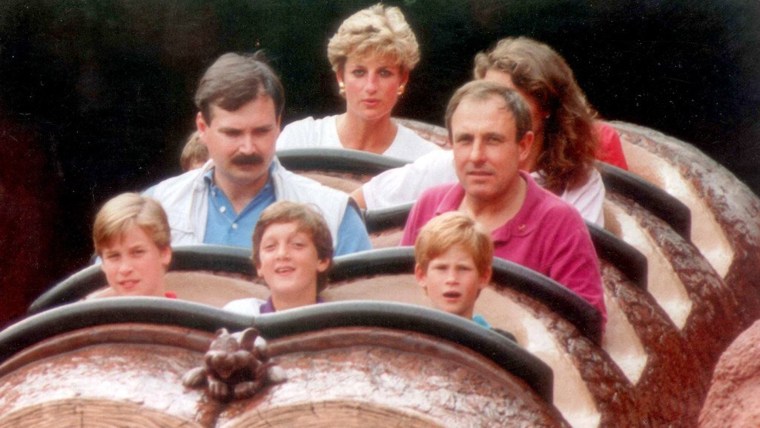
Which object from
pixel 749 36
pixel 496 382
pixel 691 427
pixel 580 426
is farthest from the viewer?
pixel 749 36

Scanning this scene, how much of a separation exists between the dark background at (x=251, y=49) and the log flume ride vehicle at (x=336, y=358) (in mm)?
3271

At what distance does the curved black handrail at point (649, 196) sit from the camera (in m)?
6.01

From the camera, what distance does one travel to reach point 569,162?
557cm

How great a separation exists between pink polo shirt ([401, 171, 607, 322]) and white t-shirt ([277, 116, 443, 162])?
1.12 meters

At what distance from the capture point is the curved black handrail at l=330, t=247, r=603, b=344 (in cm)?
480

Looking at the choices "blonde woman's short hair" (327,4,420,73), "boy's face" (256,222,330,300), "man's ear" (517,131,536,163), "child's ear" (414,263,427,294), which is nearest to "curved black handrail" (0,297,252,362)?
"boy's face" (256,222,330,300)

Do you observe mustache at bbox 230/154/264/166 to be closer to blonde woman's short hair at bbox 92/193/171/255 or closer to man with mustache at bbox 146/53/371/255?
man with mustache at bbox 146/53/371/255

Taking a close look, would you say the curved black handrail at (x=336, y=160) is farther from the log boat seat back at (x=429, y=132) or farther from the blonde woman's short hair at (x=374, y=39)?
the log boat seat back at (x=429, y=132)

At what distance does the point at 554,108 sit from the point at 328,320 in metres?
1.37

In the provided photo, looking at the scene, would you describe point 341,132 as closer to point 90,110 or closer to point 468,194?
point 468,194

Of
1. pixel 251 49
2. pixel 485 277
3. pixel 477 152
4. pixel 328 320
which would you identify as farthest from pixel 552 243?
pixel 251 49

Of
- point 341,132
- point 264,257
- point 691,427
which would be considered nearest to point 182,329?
point 264,257

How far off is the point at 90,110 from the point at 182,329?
4.42 meters

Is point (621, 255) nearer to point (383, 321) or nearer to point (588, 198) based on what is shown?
point (588, 198)
